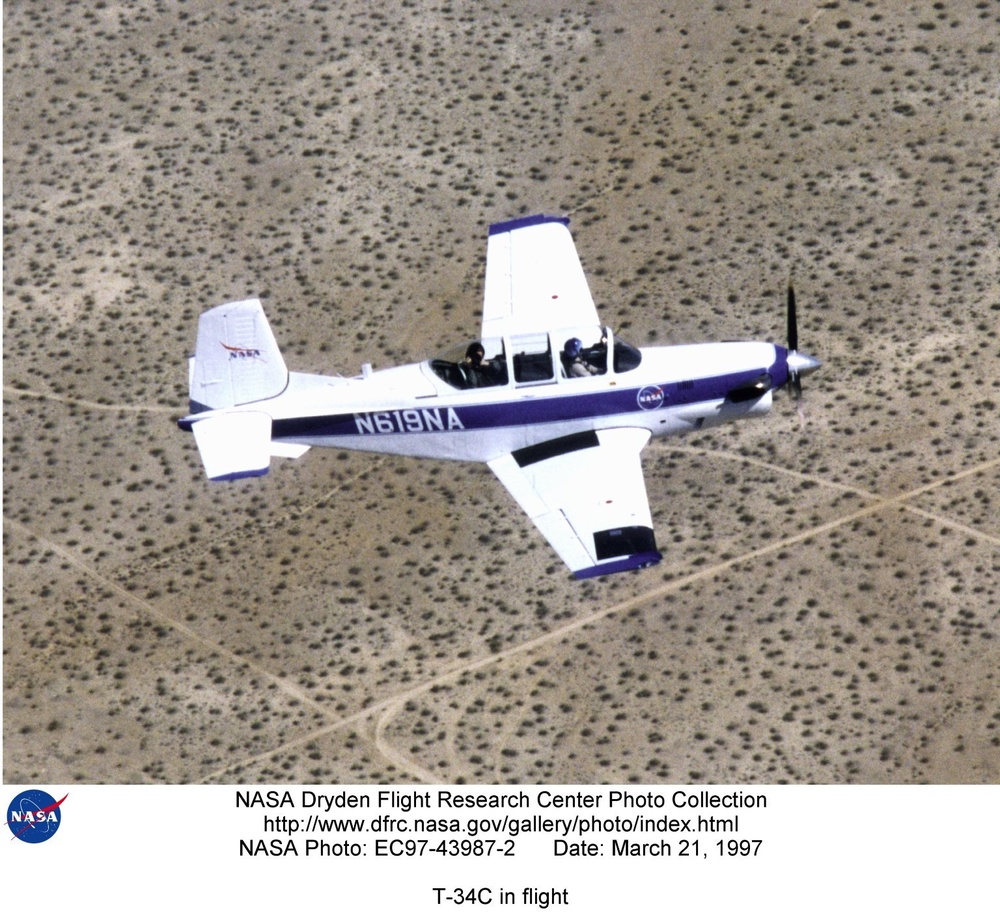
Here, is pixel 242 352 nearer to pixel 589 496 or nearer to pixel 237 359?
pixel 237 359

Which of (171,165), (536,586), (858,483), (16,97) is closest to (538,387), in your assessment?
(536,586)

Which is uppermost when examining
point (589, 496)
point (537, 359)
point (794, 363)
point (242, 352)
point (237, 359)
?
point (242, 352)

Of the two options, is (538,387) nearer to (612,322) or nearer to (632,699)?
(632,699)

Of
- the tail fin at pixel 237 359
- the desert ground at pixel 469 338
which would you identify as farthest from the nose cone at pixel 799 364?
the tail fin at pixel 237 359

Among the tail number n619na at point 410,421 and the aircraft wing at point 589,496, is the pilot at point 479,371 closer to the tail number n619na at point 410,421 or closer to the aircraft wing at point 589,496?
the tail number n619na at point 410,421

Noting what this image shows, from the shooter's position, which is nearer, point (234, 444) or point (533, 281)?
point (234, 444)

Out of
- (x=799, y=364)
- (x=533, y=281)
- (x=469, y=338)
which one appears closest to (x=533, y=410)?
(x=533, y=281)
